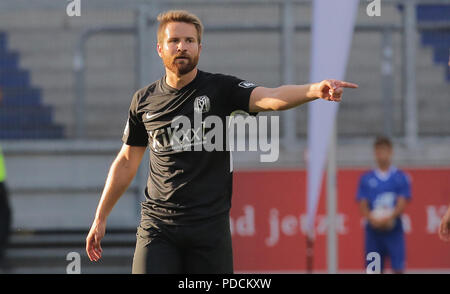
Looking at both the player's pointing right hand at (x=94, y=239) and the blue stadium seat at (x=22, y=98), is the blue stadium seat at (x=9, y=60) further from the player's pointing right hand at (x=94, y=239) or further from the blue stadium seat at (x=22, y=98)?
the player's pointing right hand at (x=94, y=239)

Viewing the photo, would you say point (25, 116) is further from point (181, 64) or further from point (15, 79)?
point (181, 64)

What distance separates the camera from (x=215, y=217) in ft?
17.0

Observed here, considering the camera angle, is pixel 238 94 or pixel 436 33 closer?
pixel 238 94

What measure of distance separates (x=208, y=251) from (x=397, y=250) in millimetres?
5453

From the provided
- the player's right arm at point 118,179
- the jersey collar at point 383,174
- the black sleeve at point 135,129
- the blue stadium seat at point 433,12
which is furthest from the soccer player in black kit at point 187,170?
the blue stadium seat at point 433,12

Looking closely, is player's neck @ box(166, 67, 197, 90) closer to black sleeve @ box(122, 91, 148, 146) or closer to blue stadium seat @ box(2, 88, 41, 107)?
black sleeve @ box(122, 91, 148, 146)

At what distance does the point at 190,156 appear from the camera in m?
5.16

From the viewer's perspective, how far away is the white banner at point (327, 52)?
5938mm

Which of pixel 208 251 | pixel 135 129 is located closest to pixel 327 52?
pixel 135 129

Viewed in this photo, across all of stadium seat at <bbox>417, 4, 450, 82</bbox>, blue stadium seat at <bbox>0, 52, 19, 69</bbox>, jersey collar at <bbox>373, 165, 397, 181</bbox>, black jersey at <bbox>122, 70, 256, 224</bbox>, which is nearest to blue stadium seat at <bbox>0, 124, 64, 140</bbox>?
blue stadium seat at <bbox>0, 52, 19, 69</bbox>

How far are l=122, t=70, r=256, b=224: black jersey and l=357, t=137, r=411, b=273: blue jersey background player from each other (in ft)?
16.7

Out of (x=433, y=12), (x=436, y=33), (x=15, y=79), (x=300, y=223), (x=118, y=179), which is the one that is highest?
(x=433, y=12)
